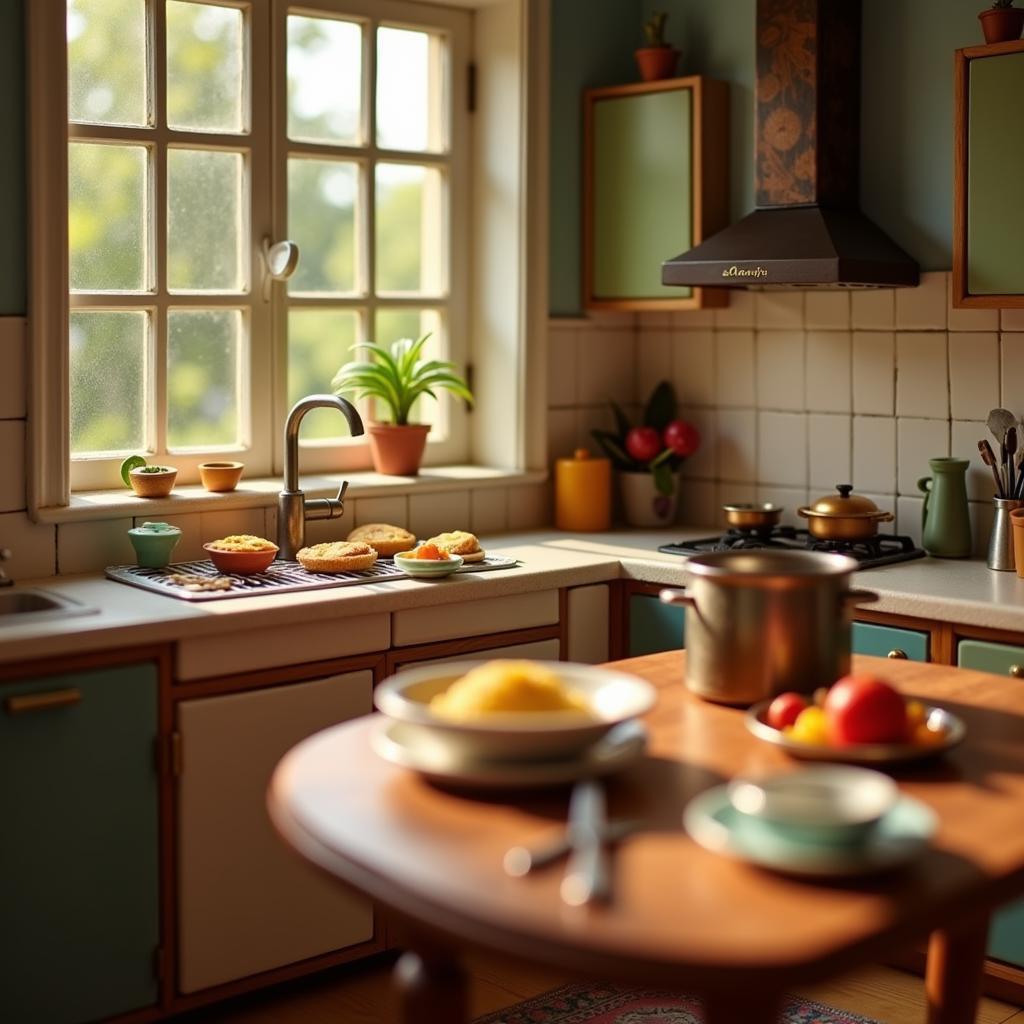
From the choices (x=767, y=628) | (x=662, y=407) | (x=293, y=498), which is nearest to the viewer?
(x=767, y=628)

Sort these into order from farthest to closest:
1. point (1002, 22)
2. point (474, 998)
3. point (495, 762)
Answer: point (1002, 22)
point (474, 998)
point (495, 762)

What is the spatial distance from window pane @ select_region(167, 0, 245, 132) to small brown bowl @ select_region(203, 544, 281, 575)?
1.12 meters

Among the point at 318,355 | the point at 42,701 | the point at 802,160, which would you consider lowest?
the point at 42,701

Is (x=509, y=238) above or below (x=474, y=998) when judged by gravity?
above

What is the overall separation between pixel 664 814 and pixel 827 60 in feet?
8.49

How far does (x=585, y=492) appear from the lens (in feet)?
14.0

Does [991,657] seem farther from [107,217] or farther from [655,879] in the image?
[107,217]

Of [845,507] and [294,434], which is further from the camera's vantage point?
[845,507]

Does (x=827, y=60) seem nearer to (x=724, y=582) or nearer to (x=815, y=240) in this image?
(x=815, y=240)

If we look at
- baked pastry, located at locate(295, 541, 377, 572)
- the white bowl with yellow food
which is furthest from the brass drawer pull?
the white bowl with yellow food

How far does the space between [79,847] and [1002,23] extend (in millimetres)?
2684

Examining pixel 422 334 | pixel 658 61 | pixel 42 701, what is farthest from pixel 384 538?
pixel 658 61

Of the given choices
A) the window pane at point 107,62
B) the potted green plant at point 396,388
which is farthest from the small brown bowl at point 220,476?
the window pane at point 107,62

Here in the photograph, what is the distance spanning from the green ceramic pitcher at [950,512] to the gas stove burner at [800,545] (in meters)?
0.06
